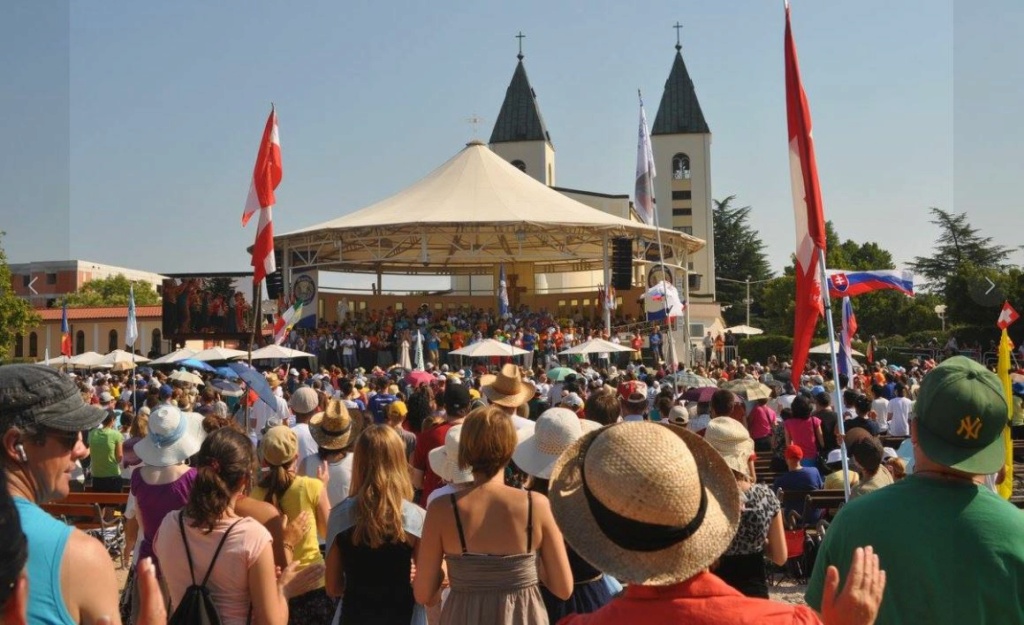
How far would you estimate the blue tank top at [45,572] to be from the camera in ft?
7.30

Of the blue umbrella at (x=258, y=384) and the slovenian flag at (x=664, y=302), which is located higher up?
the slovenian flag at (x=664, y=302)

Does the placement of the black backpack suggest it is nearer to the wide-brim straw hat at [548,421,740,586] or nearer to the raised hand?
the wide-brim straw hat at [548,421,740,586]

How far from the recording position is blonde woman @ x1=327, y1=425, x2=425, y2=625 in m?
4.14

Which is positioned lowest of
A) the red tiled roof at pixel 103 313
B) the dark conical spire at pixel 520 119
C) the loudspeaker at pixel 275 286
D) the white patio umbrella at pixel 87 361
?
the white patio umbrella at pixel 87 361

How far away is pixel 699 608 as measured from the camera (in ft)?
6.88

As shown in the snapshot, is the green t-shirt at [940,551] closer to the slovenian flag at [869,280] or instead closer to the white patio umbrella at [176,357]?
the slovenian flag at [869,280]

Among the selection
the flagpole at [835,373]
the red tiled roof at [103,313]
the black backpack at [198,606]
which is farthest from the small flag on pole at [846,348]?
the red tiled roof at [103,313]

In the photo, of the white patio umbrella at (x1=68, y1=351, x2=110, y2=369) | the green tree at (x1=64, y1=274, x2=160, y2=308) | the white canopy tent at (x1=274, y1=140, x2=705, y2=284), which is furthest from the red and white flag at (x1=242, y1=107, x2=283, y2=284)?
the green tree at (x1=64, y1=274, x2=160, y2=308)

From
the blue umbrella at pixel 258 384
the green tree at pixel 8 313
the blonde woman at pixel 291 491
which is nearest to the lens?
the blonde woman at pixel 291 491

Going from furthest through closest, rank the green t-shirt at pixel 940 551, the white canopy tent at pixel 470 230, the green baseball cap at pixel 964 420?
the white canopy tent at pixel 470 230
the green baseball cap at pixel 964 420
the green t-shirt at pixel 940 551


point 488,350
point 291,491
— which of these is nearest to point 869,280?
point 488,350

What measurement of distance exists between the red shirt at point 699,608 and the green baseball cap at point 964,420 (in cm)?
79

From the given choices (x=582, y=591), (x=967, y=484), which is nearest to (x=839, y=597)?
(x=967, y=484)

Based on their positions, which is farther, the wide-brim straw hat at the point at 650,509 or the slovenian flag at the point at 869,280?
the slovenian flag at the point at 869,280
